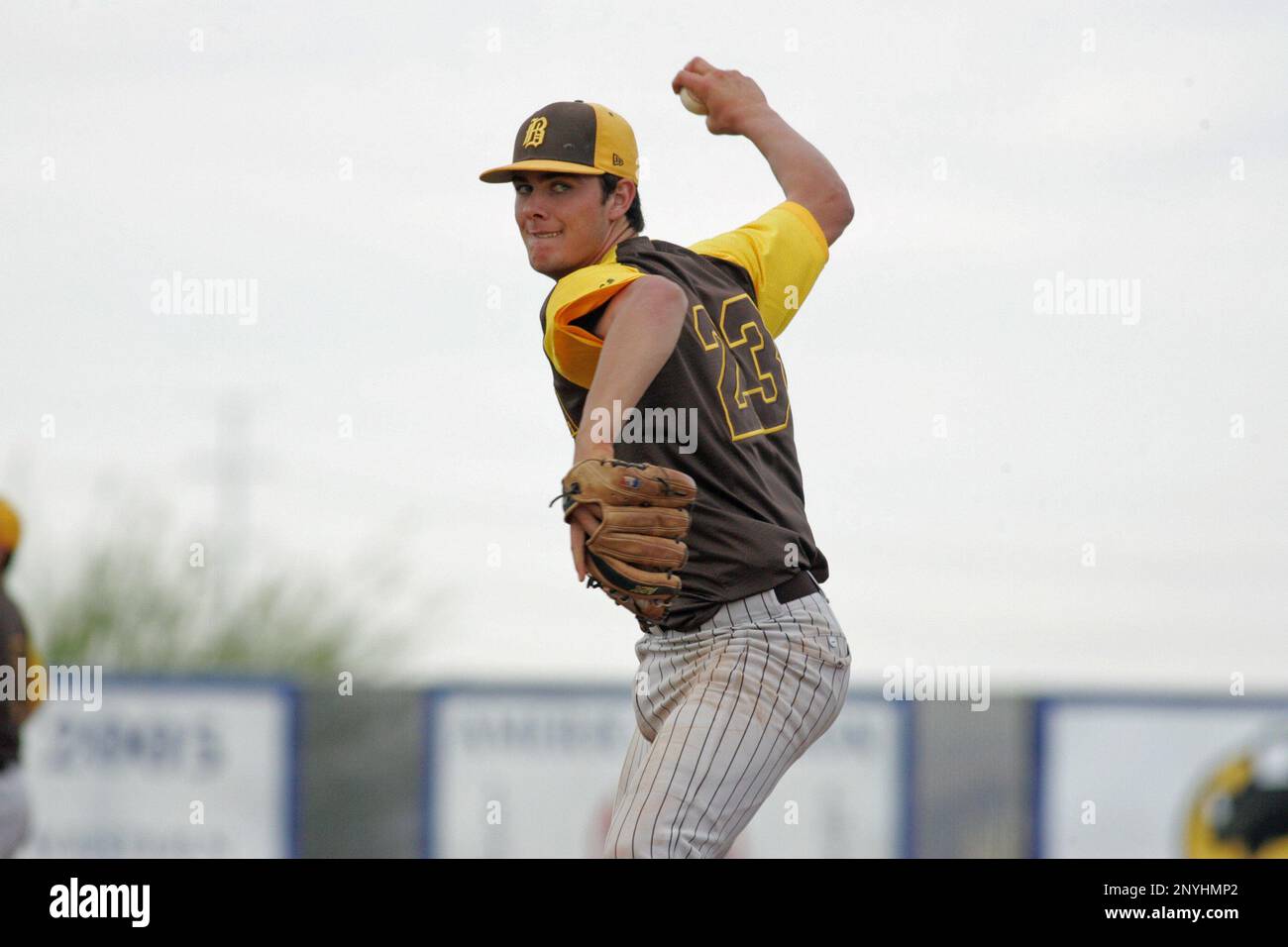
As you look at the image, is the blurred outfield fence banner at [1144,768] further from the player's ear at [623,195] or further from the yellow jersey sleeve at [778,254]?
the player's ear at [623,195]

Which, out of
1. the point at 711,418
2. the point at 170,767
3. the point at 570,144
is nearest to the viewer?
the point at 711,418

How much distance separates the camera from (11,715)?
7.04 m

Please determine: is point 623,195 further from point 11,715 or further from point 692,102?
point 11,715

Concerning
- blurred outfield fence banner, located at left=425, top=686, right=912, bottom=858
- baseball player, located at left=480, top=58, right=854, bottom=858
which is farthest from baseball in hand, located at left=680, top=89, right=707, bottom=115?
blurred outfield fence banner, located at left=425, top=686, right=912, bottom=858

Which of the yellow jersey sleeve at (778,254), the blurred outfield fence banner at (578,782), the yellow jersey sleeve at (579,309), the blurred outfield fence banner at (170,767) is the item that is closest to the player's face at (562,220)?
the yellow jersey sleeve at (579,309)

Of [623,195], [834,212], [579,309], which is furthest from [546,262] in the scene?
[834,212]

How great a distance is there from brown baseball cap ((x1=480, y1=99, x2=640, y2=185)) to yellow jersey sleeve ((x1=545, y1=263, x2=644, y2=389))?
32 centimetres

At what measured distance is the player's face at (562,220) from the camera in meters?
4.40

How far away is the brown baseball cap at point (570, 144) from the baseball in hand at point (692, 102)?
0.73m

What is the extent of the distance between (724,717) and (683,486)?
536 millimetres

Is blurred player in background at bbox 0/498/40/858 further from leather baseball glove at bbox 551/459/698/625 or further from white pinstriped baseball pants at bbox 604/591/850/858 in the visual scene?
leather baseball glove at bbox 551/459/698/625

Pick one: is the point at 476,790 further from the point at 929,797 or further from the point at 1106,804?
the point at 1106,804
